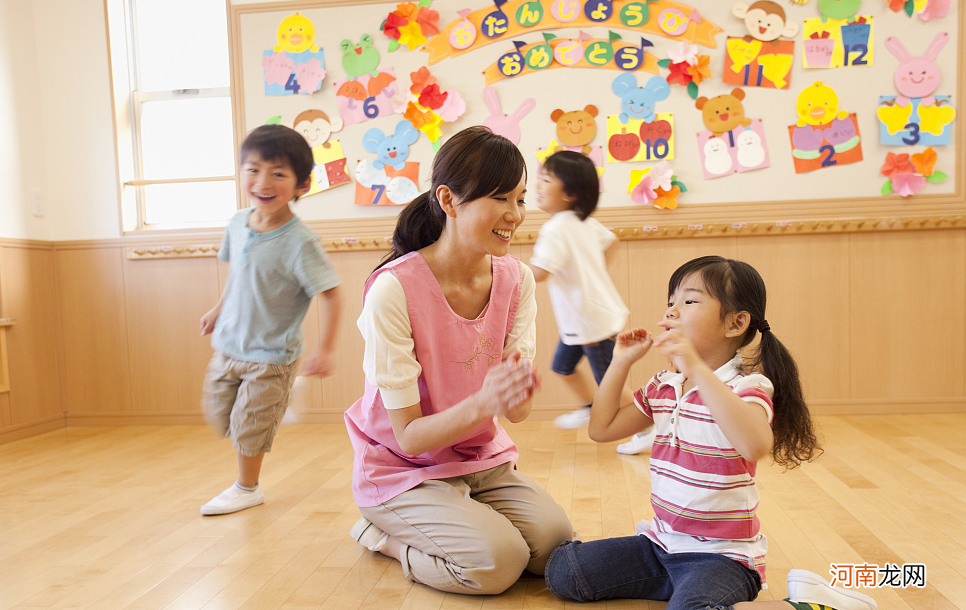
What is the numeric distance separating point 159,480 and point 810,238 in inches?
108

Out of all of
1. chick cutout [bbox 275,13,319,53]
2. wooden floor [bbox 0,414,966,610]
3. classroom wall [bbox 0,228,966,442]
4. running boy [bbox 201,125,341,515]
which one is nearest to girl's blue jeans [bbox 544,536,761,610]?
wooden floor [bbox 0,414,966,610]

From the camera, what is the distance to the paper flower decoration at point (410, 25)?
3.14m

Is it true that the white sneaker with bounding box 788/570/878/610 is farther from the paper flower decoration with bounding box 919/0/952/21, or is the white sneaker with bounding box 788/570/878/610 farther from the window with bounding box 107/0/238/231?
the window with bounding box 107/0/238/231

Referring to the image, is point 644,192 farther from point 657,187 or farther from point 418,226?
point 418,226

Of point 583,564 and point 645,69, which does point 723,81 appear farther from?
point 583,564

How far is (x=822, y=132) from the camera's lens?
2988 millimetres

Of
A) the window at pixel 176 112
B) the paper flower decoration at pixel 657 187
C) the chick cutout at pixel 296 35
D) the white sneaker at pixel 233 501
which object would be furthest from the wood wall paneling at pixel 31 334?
the paper flower decoration at pixel 657 187

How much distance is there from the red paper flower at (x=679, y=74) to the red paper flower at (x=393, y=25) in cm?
120

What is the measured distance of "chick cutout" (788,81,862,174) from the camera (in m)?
Answer: 2.97

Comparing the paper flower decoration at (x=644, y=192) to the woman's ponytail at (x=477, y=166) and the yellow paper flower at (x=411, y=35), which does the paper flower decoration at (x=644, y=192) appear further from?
the woman's ponytail at (x=477, y=166)

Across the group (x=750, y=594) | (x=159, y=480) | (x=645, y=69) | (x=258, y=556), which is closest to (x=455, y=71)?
(x=645, y=69)

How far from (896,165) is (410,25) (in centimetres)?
218

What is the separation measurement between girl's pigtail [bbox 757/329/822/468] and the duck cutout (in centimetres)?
212

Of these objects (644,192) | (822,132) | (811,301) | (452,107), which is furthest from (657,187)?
(452,107)
